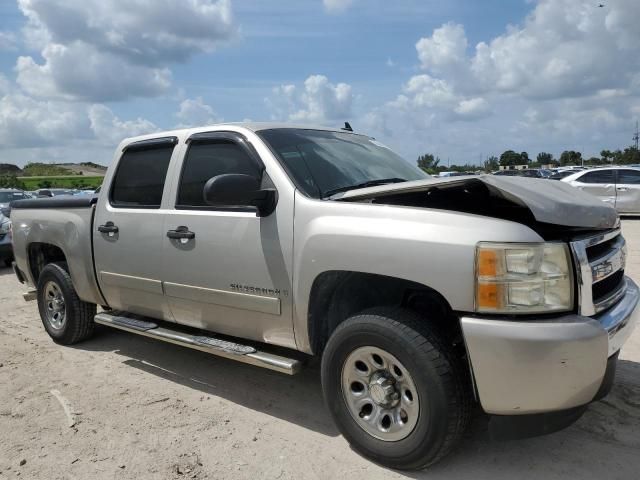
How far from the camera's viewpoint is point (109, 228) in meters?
4.76

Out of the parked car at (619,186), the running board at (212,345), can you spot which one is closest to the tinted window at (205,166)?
the running board at (212,345)

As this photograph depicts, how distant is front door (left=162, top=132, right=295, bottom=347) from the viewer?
358cm

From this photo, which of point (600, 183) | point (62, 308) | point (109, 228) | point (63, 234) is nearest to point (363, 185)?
point (109, 228)

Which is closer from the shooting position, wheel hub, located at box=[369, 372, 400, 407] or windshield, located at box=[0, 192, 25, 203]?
wheel hub, located at box=[369, 372, 400, 407]

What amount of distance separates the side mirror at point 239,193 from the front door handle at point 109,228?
5.21ft

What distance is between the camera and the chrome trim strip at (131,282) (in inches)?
173

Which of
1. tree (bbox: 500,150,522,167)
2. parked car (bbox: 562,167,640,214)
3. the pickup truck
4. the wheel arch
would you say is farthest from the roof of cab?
tree (bbox: 500,150,522,167)

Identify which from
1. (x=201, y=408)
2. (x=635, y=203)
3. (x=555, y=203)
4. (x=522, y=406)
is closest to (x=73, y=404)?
(x=201, y=408)

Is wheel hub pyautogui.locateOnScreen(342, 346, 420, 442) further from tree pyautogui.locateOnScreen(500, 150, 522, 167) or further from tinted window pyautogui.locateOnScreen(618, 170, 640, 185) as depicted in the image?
tree pyautogui.locateOnScreen(500, 150, 522, 167)

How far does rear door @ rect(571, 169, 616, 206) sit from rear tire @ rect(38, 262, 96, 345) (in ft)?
46.8

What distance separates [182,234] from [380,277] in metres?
1.60

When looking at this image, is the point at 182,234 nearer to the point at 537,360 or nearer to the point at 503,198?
the point at 503,198

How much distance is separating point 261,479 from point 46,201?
392 cm

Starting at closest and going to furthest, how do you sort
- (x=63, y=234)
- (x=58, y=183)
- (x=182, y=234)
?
1. (x=182, y=234)
2. (x=63, y=234)
3. (x=58, y=183)
